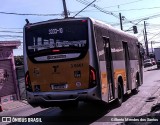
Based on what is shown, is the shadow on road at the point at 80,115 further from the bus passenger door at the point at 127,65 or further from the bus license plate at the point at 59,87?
the bus passenger door at the point at 127,65

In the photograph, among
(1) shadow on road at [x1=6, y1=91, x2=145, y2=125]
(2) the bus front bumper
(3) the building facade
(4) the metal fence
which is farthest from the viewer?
(4) the metal fence

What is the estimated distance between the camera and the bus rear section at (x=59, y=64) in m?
10.7

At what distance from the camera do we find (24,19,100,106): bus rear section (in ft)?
35.2

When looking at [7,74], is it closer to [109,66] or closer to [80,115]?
[80,115]

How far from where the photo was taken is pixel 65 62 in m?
10.9

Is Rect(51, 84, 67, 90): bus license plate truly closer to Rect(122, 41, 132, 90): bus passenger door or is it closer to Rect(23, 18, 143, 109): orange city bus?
Rect(23, 18, 143, 109): orange city bus

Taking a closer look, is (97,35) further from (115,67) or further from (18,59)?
(18,59)

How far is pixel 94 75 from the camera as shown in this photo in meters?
10.7

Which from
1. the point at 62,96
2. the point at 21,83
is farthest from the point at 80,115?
the point at 21,83

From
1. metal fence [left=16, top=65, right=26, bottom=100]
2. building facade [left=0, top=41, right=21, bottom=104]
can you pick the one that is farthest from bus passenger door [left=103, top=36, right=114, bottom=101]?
metal fence [left=16, top=65, right=26, bottom=100]

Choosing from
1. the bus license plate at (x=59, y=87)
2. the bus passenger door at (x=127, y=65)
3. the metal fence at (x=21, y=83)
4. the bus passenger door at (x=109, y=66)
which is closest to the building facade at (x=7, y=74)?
the metal fence at (x=21, y=83)

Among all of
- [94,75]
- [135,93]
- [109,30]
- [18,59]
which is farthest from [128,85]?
[18,59]

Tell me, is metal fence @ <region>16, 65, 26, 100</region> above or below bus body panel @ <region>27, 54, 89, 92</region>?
below

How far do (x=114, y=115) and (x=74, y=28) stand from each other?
3.40 metres
